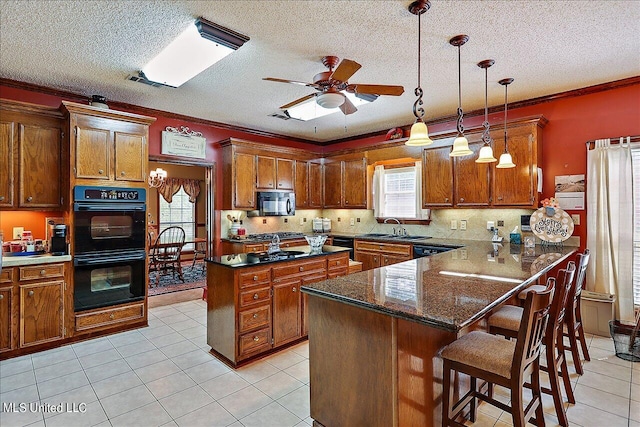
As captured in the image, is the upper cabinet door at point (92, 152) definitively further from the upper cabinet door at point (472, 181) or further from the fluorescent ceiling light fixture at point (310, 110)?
the upper cabinet door at point (472, 181)

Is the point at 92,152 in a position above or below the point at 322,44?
below

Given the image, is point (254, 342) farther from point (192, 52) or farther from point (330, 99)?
point (192, 52)

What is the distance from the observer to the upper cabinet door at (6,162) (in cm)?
323

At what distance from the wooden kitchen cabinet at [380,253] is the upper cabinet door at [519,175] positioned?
1.31 m

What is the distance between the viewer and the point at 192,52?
2.77m

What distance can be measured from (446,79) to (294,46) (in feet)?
5.57

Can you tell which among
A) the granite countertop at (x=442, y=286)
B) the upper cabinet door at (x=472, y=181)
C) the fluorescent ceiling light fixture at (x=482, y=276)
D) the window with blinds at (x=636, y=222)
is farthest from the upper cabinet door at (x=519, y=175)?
the fluorescent ceiling light fixture at (x=482, y=276)

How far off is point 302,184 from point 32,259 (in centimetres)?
384

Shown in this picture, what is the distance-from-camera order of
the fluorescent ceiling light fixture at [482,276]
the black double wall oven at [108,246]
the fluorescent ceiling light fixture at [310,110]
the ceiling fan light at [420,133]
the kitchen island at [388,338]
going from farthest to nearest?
1. the fluorescent ceiling light fixture at [310,110]
2. the black double wall oven at [108,246]
3. the ceiling fan light at [420,133]
4. the fluorescent ceiling light fixture at [482,276]
5. the kitchen island at [388,338]

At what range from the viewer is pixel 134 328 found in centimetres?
384

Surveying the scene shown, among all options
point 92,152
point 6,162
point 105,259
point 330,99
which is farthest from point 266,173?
point 6,162

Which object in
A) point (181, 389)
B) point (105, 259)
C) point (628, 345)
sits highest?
point (105, 259)

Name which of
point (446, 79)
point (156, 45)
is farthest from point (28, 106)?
point (446, 79)

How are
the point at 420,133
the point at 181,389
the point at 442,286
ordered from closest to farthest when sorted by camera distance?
A: the point at 442,286 → the point at 420,133 → the point at 181,389
